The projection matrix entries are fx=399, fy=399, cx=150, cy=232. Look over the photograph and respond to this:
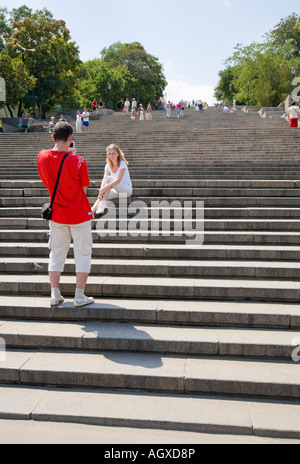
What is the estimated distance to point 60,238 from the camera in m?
3.95

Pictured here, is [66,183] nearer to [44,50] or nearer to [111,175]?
[111,175]

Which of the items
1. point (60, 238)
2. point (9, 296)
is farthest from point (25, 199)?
point (60, 238)

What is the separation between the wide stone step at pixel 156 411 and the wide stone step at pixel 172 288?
128 cm

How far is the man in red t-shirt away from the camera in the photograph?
150 inches

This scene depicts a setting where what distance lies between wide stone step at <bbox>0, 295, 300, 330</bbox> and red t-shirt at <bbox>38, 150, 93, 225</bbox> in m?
0.99

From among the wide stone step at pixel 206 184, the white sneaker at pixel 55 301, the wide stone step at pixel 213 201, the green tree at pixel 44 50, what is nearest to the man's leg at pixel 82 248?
the white sneaker at pixel 55 301

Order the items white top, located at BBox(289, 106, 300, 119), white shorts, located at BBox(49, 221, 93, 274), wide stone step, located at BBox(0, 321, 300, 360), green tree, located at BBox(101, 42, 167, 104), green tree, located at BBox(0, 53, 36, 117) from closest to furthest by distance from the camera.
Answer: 1. wide stone step, located at BBox(0, 321, 300, 360)
2. white shorts, located at BBox(49, 221, 93, 274)
3. white top, located at BBox(289, 106, 300, 119)
4. green tree, located at BBox(0, 53, 36, 117)
5. green tree, located at BBox(101, 42, 167, 104)

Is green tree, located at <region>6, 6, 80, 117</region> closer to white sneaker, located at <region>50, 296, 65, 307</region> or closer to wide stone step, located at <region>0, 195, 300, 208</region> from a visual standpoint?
wide stone step, located at <region>0, 195, 300, 208</region>

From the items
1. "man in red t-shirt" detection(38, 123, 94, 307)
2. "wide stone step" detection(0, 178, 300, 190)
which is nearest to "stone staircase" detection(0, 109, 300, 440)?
"wide stone step" detection(0, 178, 300, 190)

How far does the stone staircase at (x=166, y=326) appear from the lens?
3209mm

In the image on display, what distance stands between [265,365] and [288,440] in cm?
74

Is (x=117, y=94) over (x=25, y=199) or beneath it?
over

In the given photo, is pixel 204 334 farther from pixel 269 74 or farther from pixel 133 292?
pixel 269 74

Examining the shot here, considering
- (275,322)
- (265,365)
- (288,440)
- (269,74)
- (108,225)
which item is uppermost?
(269,74)
